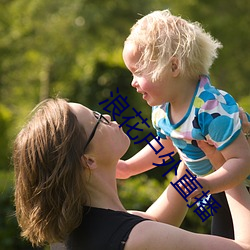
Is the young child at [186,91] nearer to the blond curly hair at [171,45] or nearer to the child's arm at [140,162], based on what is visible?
the blond curly hair at [171,45]

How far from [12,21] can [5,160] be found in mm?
4915

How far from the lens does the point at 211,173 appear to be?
116 inches

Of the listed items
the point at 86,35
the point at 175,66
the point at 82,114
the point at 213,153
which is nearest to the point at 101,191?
the point at 82,114

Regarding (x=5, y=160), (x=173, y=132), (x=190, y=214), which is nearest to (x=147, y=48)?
(x=173, y=132)

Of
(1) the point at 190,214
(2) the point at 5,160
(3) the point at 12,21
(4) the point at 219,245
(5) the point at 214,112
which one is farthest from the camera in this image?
(3) the point at 12,21

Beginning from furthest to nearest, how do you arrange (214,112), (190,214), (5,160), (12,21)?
(12,21)
(5,160)
(190,214)
(214,112)

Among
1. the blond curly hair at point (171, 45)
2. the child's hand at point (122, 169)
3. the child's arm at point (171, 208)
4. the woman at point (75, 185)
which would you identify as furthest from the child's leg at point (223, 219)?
the blond curly hair at point (171, 45)

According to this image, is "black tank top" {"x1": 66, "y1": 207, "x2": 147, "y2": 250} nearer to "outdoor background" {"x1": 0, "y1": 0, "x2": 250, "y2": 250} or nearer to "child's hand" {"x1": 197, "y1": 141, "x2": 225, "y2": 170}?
"child's hand" {"x1": 197, "y1": 141, "x2": 225, "y2": 170}

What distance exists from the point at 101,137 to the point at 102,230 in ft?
1.27

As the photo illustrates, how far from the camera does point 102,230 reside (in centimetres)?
276

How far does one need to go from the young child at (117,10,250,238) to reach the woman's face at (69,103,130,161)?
0.25 metres

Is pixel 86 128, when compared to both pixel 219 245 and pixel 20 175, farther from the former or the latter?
pixel 219 245

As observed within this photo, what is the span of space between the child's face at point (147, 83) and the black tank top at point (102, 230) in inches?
21.2

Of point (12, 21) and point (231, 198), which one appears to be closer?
point (231, 198)
